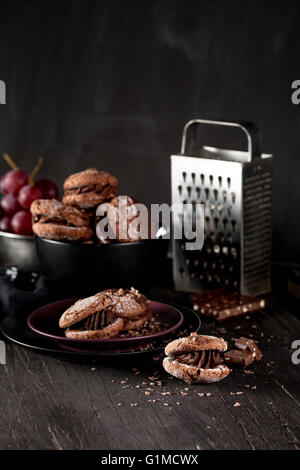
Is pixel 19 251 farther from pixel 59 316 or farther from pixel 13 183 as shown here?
pixel 59 316

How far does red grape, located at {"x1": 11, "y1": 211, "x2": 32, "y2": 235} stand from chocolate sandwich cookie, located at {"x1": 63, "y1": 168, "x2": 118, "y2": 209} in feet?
0.63

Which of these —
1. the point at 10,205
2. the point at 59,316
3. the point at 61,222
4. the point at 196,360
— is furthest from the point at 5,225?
the point at 196,360

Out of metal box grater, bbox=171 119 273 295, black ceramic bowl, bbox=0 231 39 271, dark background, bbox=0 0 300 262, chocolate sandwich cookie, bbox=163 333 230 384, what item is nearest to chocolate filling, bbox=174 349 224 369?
chocolate sandwich cookie, bbox=163 333 230 384

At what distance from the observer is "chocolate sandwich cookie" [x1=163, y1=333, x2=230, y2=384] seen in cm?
121

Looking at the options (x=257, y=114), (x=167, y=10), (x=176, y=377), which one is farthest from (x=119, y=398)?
(x=167, y=10)

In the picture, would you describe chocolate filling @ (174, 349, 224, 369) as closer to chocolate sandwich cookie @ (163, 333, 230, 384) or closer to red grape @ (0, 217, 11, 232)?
chocolate sandwich cookie @ (163, 333, 230, 384)

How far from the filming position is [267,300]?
1695 millimetres

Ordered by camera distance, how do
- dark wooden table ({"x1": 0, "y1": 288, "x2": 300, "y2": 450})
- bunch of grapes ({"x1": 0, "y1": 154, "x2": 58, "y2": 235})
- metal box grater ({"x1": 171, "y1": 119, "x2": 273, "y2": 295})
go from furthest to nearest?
bunch of grapes ({"x1": 0, "y1": 154, "x2": 58, "y2": 235}), metal box grater ({"x1": 171, "y1": 119, "x2": 273, "y2": 295}), dark wooden table ({"x1": 0, "y1": 288, "x2": 300, "y2": 450})

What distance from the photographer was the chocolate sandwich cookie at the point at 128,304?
4.36 feet

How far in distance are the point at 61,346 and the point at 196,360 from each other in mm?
264

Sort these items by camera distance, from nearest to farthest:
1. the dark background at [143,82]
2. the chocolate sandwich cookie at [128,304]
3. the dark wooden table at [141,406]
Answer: the dark wooden table at [141,406], the chocolate sandwich cookie at [128,304], the dark background at [143,82]

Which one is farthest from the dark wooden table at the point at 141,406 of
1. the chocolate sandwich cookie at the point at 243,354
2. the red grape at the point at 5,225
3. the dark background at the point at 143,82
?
the dark background at the point at 143,82

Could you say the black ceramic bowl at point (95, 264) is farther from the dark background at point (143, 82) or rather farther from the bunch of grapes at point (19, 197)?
the dark background at point (143, 82)

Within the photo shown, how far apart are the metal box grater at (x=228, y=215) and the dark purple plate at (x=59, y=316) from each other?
0.27 m
